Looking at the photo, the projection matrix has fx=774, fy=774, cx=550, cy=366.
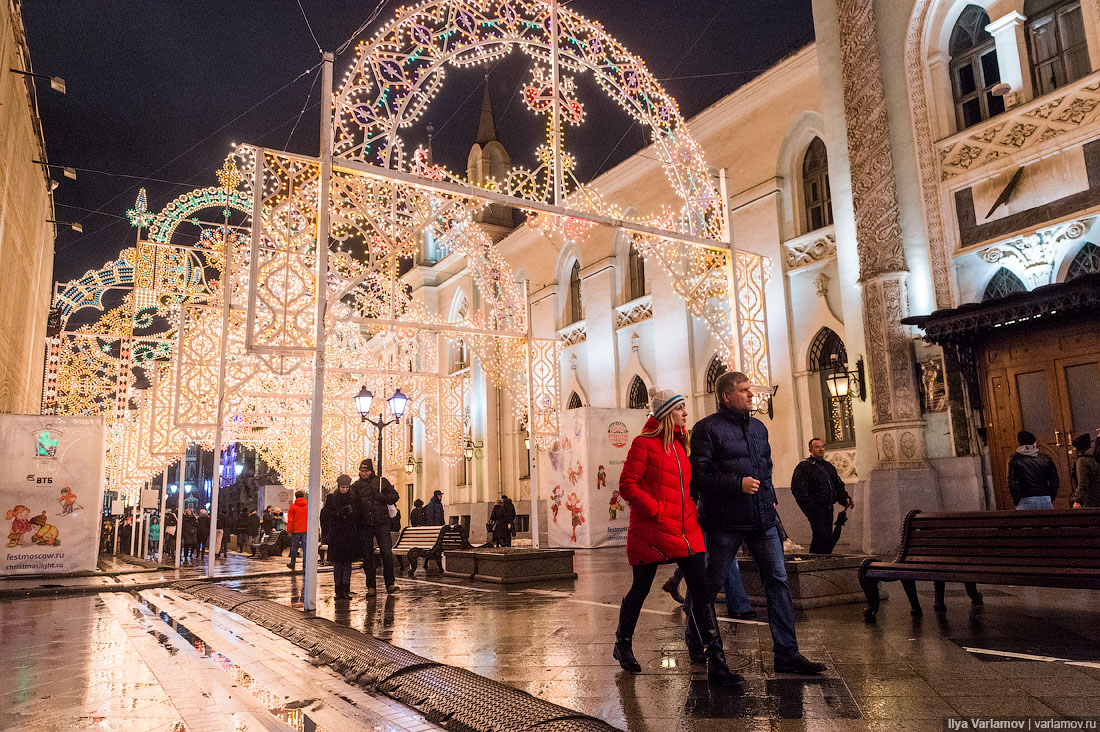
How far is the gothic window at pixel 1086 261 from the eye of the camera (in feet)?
37.8

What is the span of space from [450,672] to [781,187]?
16.7 meters

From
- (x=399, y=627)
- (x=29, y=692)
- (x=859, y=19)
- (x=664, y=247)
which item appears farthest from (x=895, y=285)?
(x=29, y=692)

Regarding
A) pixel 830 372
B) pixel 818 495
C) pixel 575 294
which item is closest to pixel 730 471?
pixel 818 495

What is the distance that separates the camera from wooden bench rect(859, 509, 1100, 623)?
5.52 m

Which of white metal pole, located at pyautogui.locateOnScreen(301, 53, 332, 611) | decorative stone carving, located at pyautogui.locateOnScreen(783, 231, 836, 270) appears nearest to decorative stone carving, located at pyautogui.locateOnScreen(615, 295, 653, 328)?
decorative stone carving, located at pyautogui.locateOnScreen(783, 231, 836, 270)

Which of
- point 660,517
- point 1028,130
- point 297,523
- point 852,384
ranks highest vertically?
point 1028,130

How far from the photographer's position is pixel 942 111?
1394cm

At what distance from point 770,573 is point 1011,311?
8513 mm

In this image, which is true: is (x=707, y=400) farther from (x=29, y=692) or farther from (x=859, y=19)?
(x=29, y=692)

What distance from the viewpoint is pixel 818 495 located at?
9594 millimetres

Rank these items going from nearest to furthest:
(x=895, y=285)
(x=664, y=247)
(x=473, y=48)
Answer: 1. (x=473, y=48)
2. (x=664, y=247)
3. (x=895, y=285)

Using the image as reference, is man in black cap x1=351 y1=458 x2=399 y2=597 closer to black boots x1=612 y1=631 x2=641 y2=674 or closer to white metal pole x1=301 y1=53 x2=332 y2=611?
white metal pole x1=301 y1=53 x2=332 y2=611

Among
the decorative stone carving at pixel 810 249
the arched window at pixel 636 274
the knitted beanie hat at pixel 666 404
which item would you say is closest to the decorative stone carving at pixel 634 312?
the arched window at pixel 636 274

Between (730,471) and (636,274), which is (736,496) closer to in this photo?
(730,471)
